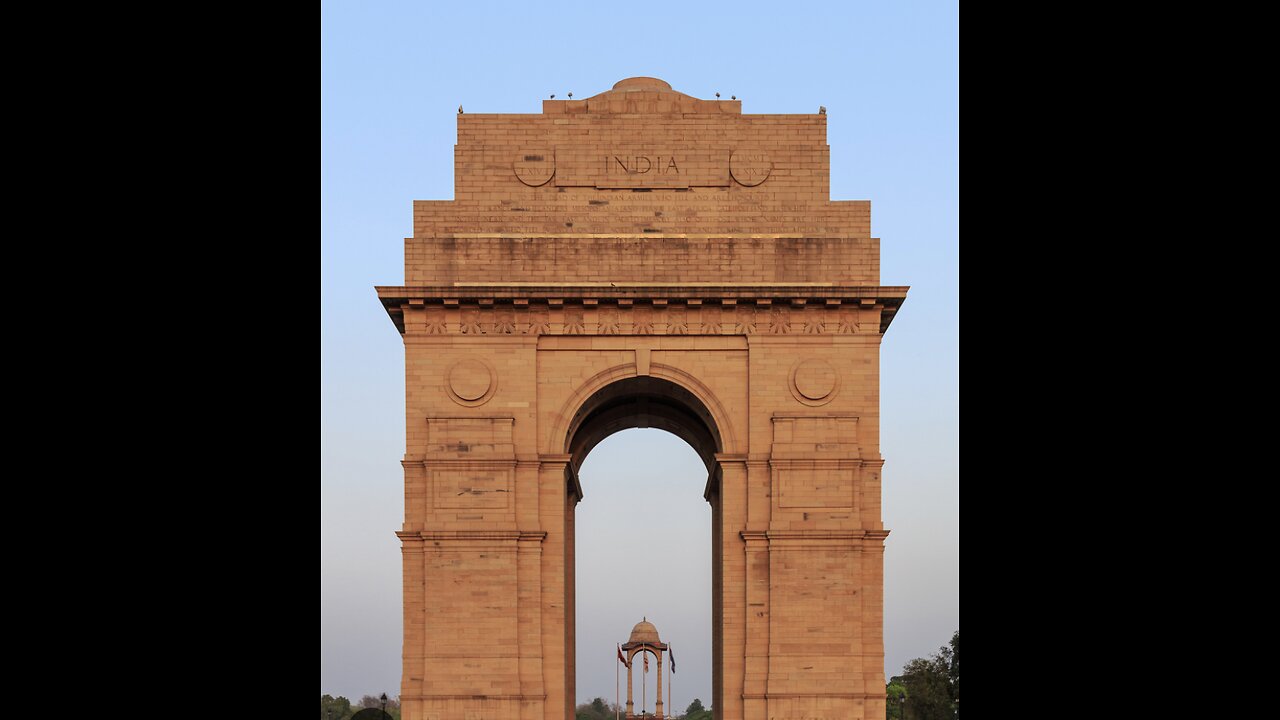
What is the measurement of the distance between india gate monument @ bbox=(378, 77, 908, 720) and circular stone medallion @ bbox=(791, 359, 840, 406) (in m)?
0.05

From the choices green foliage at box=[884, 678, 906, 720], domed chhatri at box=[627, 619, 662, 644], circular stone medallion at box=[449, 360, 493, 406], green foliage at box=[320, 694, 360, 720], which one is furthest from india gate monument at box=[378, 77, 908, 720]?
green foliage at box=[320, 694, 360, 720]

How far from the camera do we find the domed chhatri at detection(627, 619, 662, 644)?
65.6m

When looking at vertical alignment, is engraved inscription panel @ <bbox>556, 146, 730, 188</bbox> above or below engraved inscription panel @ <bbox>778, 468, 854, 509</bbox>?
above

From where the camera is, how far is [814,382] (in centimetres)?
3734

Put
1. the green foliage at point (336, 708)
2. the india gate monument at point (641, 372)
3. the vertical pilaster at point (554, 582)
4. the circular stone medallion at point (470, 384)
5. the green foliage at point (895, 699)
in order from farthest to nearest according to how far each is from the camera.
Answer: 1. the green foliage at point (336, 708)
2. the green foliage at point (895, 699)
3. the circular stone medallion at point (470, 384)
4. the vertical pilaster at point (554, 582)
5. the india gate monument at point (641, 372)

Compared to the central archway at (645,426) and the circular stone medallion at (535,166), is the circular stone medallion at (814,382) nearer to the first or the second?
the central archway at (645,426)

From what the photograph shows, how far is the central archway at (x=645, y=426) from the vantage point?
37906mm

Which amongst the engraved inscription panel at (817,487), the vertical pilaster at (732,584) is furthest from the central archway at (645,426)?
the engraved inscription panel at (817,487)

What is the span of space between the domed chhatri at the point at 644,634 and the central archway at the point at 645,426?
900 inches

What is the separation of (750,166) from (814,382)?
5.65 m

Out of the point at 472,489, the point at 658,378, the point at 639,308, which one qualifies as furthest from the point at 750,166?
the point at 472,489

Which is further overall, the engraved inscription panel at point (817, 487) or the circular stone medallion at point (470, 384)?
the circular stone medallion at point (470, 384)

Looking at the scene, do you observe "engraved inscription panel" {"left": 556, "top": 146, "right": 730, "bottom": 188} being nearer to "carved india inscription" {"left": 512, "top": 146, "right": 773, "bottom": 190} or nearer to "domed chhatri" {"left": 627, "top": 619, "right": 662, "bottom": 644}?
"carved india inscription" {"left": 512, "top": 146, "right": 773, "bottom": 190}
